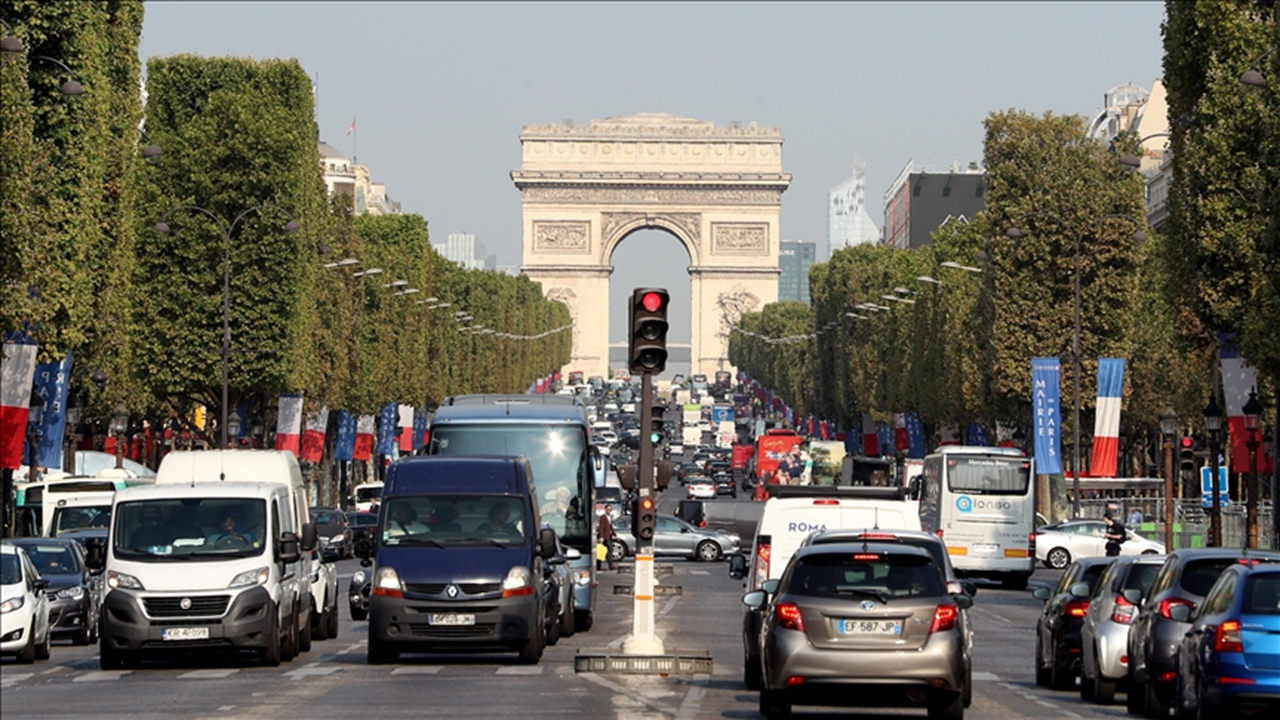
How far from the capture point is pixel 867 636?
60.6 feet

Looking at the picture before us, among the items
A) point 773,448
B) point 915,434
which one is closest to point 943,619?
point 915,434

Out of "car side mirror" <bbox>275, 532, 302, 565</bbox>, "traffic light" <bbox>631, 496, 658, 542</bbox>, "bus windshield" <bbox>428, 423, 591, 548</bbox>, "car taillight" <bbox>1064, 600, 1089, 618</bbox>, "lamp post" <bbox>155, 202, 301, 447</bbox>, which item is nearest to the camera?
"car taillight" <bbox>1064, 600, 1089, 618</bbox>

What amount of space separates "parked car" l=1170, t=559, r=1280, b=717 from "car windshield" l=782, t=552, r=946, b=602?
214 centimetres

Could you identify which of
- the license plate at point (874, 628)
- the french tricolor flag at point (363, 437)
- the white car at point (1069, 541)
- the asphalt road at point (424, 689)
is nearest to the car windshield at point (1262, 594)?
the license plate at point (874, 628)

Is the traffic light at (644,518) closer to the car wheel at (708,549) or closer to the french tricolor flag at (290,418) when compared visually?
the french tricolor flag at (290,418)

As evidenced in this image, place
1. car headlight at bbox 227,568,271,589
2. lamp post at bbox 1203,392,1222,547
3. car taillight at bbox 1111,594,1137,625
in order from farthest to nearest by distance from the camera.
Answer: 1. lamp post at bbox 1203,392,1222,547
2. car headlight at bbox 227,568,271,589
3. car taillight at bbox 1111,594,1137,625

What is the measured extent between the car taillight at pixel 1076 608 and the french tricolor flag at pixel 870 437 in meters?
88.3

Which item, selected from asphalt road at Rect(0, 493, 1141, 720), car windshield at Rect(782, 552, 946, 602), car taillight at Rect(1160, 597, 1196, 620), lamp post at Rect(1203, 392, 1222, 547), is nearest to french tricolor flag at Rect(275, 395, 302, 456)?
lamp post at Rect(1203, 392, 1222, 547)

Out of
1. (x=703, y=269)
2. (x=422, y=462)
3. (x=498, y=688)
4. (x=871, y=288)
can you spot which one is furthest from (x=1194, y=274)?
(x=703, y=269)

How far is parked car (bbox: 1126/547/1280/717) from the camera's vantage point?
20172 millimetres

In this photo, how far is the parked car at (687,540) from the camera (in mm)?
68500

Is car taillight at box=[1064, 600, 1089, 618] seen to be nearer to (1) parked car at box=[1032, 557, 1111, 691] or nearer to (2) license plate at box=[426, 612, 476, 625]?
(1) parked car at box=[1032, 557, 1111, 691]

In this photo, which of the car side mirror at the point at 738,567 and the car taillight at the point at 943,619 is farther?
the car side mirror at the point at 738,567

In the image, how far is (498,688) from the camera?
22.8 meters
